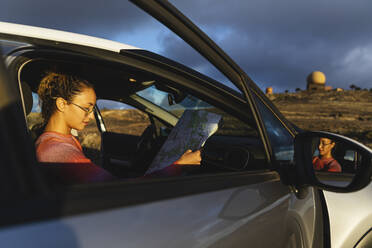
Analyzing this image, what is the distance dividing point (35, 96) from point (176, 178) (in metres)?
1.29

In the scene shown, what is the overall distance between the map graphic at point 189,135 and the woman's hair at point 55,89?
74 centimetres

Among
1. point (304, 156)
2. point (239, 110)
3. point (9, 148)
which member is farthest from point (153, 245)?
point (239, 110)

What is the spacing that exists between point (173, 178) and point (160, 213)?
0.54 ft

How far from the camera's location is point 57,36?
164 centimetres

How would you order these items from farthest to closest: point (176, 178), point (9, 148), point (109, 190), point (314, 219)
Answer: point (314, 219), point (176, 178), point (109, 190), point (9, 148)

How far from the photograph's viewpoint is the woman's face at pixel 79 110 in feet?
5.52

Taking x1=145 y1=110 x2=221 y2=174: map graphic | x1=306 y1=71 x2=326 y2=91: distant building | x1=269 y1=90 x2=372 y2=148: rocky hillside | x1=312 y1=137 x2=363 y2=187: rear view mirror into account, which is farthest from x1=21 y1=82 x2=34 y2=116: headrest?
x1=306 y1=71 x2=326 y2=91: distant building

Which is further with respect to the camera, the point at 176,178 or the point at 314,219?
the point at 314,219

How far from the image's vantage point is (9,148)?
2.10ft

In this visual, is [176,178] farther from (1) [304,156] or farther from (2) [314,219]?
(2) [314,219]

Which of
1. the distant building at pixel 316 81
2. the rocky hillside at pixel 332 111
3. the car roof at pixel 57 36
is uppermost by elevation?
the distant building at pixel 316 81

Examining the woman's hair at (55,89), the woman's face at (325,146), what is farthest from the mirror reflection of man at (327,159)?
the woman's hair at (55,89)

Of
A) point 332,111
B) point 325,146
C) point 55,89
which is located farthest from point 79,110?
point 332,111

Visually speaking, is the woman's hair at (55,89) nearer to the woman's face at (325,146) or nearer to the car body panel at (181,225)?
the car body panel at (181,225)
